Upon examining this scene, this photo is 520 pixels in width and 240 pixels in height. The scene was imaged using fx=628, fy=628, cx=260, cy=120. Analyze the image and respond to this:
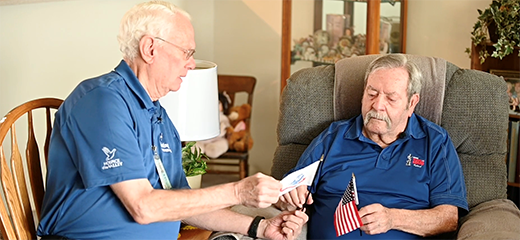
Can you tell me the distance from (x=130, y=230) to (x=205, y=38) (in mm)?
2888

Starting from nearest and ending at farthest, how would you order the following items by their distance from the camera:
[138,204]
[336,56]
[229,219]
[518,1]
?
[138,204] < [229,219] < [518,1] < [336,56]

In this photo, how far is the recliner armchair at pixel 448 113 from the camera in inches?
85.7

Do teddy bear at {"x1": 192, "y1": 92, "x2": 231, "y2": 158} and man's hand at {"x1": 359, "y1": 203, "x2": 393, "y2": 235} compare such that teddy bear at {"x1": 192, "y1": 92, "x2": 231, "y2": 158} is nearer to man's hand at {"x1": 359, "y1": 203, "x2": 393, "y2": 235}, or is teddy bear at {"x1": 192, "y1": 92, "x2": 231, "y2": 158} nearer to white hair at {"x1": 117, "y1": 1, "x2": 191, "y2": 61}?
man's hand at {"x1": 359, "y1": 203, "x2": 393, "y2": 235}

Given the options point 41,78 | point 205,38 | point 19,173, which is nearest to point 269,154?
point 205,38

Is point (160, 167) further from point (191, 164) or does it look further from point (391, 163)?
point (391, 163)

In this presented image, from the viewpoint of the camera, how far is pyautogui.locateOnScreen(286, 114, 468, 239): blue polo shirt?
209cm

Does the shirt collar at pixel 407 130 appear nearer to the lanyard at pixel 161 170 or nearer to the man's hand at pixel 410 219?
the man's hand at pixel 410 219

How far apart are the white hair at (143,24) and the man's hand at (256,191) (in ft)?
1.42

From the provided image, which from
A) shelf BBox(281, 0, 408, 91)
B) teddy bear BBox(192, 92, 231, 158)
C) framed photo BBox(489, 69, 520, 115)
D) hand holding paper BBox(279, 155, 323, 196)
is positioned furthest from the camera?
teddy bear BBox(192, 92, 231, 158)

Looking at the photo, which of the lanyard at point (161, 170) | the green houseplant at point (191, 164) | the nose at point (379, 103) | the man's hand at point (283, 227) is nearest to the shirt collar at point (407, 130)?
the nose at point (379, 103)

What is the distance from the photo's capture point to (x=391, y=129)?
214 cm

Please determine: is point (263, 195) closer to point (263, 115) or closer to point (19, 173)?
point (19, 173)

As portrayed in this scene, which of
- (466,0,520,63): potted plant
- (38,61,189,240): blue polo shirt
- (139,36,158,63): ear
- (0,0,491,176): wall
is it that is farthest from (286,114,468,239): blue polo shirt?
(0,0,491,176): wall

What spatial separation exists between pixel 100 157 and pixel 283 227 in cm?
69
